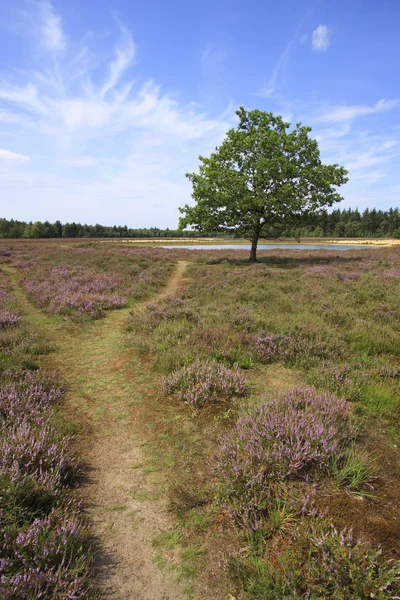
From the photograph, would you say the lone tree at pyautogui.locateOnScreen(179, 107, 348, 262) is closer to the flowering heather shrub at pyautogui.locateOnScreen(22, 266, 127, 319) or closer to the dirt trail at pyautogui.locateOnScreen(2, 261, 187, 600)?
the flowering heather shrub at pyautogui.locateOnScreen(22, 266, 127, 319)

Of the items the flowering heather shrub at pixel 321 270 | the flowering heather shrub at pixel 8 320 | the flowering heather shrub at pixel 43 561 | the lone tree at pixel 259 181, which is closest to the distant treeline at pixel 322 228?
the lone tree at pixel 259 181

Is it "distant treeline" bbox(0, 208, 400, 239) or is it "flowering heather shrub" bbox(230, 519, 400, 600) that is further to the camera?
"distant treeline" bbox(0, 208, 400, 239)

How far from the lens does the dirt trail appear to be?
244 cm

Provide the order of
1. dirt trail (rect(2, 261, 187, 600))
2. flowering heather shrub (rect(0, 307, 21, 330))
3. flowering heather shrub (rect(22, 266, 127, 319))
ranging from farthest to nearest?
flowering heather shrub (rect(22, 266, 127, 319)), flowering heather shrub (rect(0, 307, 21, 330)), dirt trail (rect(2, 261, 187, 600))

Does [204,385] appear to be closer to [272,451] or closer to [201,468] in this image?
[201,468]

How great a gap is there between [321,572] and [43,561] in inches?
84.2

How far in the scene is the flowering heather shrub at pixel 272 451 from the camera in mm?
2865

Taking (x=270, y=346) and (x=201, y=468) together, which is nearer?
(x=201, y=468)

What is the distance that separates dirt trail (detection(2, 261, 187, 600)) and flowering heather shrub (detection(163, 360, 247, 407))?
52 centimetres

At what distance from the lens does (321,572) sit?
2123 mm

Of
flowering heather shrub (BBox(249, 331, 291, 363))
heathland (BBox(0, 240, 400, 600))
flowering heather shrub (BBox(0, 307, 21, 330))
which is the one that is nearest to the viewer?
heathland (BBox(0, 240, 400, 600))

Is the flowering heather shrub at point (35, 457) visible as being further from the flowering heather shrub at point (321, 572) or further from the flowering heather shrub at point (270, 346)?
the flowering heather shrub at point (270, 346)

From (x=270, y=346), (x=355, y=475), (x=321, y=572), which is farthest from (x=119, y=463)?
(x=270, y=346)

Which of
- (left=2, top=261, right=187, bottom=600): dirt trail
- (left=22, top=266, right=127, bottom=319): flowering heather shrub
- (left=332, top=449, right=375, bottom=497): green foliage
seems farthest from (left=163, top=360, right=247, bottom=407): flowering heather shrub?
(left=22, top=266, right=127, bottom=319): flowering heather shrub
